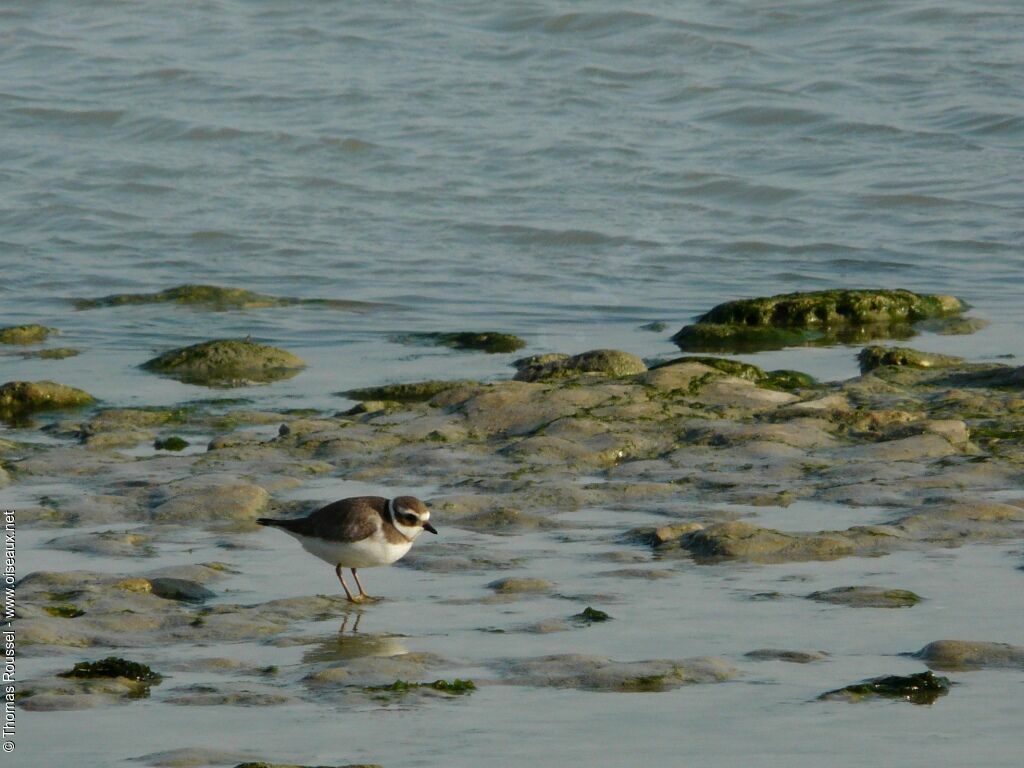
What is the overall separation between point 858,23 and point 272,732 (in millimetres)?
23258

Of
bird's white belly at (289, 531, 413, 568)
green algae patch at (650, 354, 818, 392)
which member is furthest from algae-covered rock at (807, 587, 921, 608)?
green algae patch at (650, 354, 818, 392)

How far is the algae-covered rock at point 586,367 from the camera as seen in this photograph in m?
12.1

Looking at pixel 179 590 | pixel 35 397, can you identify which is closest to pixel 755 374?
pixel 35 397

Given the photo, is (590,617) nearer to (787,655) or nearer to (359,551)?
(787,655)

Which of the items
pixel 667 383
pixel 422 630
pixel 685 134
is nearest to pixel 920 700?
pixel 422 630

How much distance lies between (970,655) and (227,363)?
812 cm

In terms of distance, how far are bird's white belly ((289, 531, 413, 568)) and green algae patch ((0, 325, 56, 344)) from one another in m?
7.68

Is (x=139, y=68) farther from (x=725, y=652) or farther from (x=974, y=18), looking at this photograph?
(x=725, y=652)

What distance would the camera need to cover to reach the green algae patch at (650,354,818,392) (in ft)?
38.9

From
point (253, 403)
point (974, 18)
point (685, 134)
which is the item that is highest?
point (974, 18)

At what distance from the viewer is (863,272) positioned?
677 inches

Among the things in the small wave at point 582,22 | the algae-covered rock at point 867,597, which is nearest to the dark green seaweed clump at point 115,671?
the algae-covered rock at point 867,597

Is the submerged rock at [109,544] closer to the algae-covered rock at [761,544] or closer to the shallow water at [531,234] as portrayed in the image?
the shallow water at [531,234]

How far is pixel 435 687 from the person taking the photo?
6.11 metres
